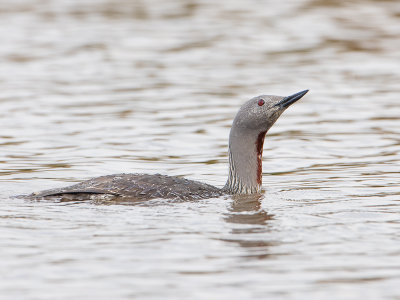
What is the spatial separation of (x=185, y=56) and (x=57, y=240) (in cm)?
1142

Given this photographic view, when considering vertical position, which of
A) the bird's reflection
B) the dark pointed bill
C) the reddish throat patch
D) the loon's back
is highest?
the dark pointed bill

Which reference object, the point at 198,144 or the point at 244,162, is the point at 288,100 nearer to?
the point at 244,162

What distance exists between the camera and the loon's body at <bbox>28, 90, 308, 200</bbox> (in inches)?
338

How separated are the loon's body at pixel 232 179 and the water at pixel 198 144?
0.53 feet

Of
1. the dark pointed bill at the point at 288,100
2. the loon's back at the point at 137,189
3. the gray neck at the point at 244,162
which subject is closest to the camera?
the loon's back at the point at 137,189

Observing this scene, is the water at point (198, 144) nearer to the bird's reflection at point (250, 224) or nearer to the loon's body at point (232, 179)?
the bird's reflection at point (250, 224)

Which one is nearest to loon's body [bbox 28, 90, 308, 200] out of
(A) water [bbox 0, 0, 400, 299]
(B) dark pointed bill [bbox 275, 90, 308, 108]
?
(B) dark pointed bill [bbox 275, 90, 308, 108]

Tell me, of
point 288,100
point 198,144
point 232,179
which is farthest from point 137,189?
point 198,144

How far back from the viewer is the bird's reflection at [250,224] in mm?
Answer: 6985

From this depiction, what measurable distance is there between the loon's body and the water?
16 cm

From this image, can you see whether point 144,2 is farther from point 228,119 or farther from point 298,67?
point 228,119

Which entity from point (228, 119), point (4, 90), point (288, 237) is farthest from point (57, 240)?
point (4, 90)

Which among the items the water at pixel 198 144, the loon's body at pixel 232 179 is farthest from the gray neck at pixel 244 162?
the water at pixel 198 144

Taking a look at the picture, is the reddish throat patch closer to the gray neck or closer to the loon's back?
the gray neck
